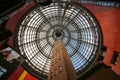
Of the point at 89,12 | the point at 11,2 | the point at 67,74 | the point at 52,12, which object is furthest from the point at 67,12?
the point at 67,74

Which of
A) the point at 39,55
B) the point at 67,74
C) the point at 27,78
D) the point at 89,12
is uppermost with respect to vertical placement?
the point at 89,12

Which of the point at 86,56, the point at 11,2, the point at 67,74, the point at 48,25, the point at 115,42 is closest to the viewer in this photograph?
the point at 67,74

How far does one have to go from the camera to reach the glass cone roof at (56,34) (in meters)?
4.52

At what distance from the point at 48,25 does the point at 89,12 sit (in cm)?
115

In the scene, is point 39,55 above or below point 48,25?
below

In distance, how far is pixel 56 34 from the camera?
5.13 meters

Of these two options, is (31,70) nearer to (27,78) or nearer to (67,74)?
(27,78)

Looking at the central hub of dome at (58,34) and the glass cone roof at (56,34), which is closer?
the glass cone roof at (56,34)

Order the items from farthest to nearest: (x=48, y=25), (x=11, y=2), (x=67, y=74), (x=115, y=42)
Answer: (x=48, y=25), (x=115, y=42), (x=11, y=2), (x=67, y=74)

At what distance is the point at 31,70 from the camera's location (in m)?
4.43

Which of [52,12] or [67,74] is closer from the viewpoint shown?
[67,74]

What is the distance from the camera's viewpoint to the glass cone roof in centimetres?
452

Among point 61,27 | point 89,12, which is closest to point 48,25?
point 61,27

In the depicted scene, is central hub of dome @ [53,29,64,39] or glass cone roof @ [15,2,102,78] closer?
glass cone roof @ [15,2,102,78]
